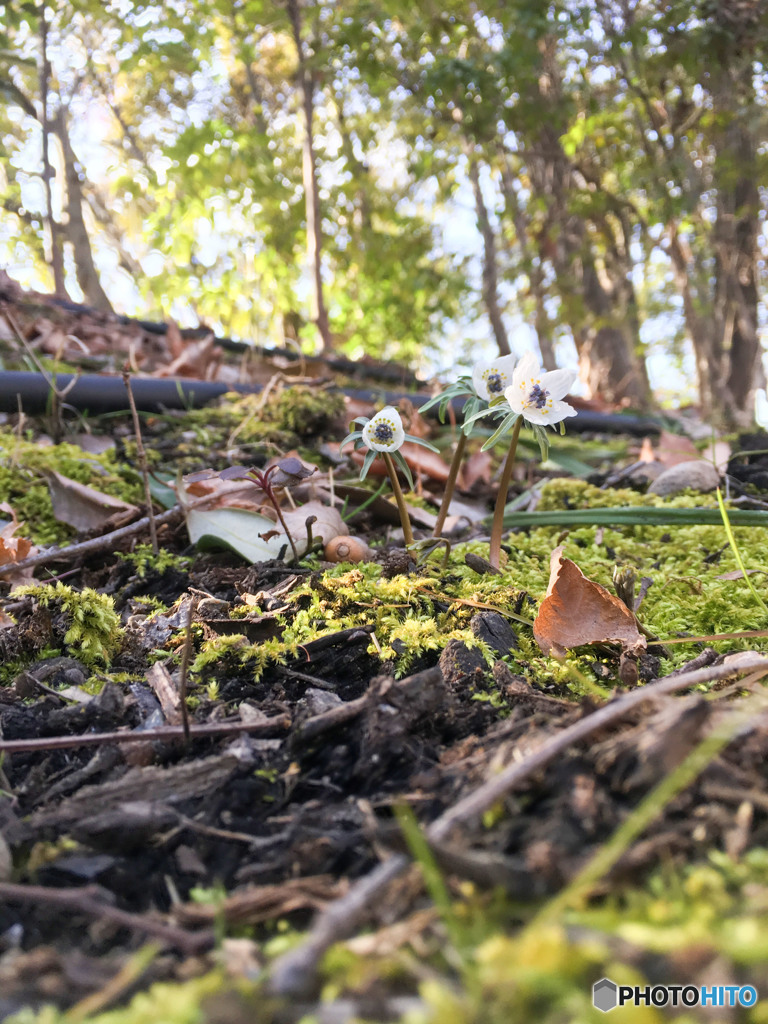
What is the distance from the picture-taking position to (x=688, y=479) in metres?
2.09

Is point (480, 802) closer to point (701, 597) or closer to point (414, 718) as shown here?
point (414, 718)

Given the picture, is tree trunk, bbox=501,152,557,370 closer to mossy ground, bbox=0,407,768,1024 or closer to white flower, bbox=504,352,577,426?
mossy ground, bbox=0,407,768,1024

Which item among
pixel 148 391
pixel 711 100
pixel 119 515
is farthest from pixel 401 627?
pixel 711 100

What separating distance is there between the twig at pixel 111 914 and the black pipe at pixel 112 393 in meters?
2.05

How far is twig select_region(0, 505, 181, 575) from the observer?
146 cm

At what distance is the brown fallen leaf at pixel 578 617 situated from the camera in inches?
45.8

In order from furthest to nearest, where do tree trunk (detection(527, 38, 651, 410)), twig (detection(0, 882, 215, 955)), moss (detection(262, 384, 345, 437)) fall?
tree trunk (detection(527, 38, 651, 410)) → moss (detection(262, 384, 345, 437)) → twig (detection(0, 882, 215, 955))

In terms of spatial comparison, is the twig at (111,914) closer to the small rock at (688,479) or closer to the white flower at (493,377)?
the white flower at (493,377)

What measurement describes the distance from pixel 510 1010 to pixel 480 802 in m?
0.18

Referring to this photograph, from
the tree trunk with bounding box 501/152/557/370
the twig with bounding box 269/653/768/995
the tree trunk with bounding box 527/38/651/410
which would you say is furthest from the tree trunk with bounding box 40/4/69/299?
the twig with bounding box 269/653/768/995

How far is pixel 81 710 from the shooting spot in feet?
3.29

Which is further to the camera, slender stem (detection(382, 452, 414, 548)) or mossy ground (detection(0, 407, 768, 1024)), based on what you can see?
slender stem (detection(382, 452, 414, 548))

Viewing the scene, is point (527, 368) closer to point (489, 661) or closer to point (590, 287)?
point (489, 661)

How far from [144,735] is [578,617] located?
718mm
